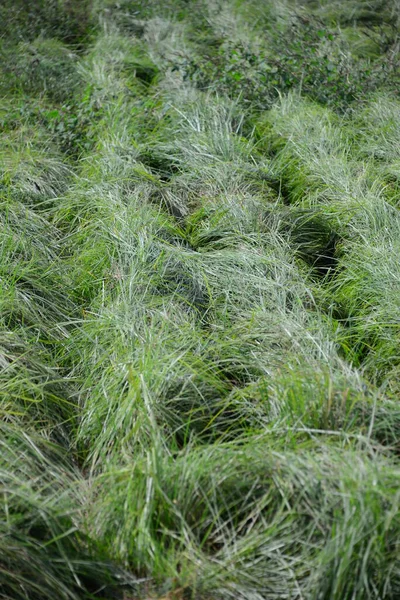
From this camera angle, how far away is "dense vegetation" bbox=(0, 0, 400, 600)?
226 centimetres

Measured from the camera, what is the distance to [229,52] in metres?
6.52

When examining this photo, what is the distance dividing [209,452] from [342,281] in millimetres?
1534

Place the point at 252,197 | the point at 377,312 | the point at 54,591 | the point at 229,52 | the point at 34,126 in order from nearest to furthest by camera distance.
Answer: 1. the point at 54,591
2. the point at 377,312
3. the point at 252,197
4. the point at 34,126
5. the point at 229,52

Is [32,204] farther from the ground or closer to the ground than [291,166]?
closer to the ground

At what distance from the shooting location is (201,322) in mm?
3396

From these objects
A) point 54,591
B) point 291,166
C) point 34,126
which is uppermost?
point 54,591

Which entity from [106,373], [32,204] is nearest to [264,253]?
[106,373]

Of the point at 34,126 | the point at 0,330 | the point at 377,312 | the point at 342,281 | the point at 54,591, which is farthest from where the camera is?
the point at 34,126

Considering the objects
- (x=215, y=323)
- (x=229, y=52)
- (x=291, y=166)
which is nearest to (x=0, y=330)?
(x=215, y=323)

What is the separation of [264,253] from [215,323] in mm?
587

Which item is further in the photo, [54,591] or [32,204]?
[32,204]

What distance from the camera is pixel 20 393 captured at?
9.56 ft

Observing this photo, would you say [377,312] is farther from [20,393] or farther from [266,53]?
[266,53]

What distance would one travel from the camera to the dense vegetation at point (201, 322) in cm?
226
